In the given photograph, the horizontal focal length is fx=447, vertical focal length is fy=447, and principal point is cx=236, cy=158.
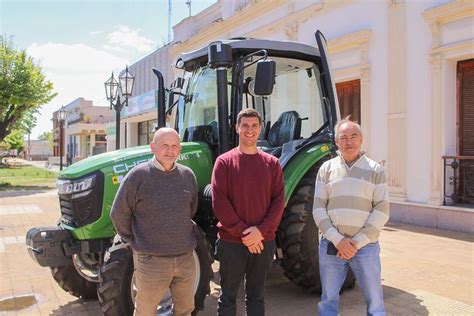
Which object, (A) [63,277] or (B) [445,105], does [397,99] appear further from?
(A) [63,277]

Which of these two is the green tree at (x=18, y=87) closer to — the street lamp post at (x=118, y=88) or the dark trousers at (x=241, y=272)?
the street lamp post at (x=118, y=88)

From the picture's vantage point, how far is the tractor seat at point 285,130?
4.96 metres

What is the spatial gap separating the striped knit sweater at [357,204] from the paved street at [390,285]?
1456mm

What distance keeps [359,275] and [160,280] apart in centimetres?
→ 138

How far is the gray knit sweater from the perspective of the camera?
2943 millimetres

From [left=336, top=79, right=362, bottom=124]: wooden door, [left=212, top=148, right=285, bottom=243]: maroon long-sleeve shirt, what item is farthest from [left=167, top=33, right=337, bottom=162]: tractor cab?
[left=336, top=79, right=362, bottom=124]: wooden door

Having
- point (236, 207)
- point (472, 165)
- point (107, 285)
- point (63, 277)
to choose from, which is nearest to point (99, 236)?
point (107, 285)

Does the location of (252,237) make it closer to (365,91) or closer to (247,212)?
(247,212)

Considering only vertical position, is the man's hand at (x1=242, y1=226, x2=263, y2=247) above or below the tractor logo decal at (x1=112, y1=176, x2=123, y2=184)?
below

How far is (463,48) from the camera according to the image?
8.25m

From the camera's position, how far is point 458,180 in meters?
8.69

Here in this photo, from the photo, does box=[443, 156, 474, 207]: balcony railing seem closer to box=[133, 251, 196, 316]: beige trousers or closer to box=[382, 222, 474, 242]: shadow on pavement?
box=[382, 222, 474, 242]: shadow on pavement

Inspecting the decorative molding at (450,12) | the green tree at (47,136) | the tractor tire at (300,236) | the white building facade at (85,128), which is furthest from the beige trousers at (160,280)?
the green tree at (47,136)

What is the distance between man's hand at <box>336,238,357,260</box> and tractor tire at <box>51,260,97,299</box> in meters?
2.70
